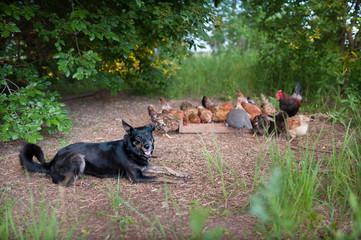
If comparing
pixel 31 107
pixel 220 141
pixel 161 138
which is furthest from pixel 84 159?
pixel 220 141

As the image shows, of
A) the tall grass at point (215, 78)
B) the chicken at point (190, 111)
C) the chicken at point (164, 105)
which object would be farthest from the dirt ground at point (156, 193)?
the tall grass at point (215, 78)

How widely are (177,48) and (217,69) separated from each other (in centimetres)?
467

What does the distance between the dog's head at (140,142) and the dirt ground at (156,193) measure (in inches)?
→ 15.4

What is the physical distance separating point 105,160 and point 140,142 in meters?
0.53

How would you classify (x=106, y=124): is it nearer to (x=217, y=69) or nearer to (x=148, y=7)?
(x=148, y=7)

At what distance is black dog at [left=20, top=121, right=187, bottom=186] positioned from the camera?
351cm

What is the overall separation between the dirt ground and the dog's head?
15.4 inches

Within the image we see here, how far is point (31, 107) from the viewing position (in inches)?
172

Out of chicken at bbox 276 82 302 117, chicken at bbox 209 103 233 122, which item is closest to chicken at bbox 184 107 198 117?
chicken at bbox 209 103 233 122

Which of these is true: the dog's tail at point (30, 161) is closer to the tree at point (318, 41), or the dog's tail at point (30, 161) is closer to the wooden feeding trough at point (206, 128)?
the wooden feeding trough at point (206, 128)

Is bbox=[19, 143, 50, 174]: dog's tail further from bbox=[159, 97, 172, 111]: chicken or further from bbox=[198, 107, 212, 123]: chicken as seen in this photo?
bbox=[159, 97, 172, 111]: chicken

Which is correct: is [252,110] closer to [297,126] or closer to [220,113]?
[220,113]

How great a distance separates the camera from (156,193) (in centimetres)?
328

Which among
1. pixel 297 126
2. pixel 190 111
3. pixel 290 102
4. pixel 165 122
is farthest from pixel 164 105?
pixel 297 126
